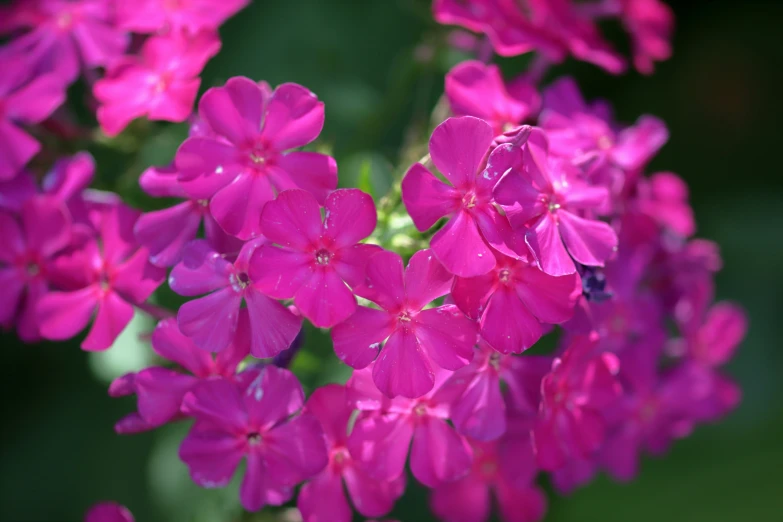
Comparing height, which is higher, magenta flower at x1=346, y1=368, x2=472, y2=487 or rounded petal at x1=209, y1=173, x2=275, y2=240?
rounded petal at x1=209, y1=173, x2=275, y2=240

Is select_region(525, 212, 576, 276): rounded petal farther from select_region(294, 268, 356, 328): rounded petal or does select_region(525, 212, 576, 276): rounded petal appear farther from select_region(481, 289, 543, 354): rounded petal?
select_region(294, 268, 356, 328): rounded petal

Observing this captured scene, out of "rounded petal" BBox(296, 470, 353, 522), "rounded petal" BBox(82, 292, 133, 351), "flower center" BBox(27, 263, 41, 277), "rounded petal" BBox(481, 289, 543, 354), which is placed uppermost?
"rounded petal" BBox(481, 289, 543, 354)

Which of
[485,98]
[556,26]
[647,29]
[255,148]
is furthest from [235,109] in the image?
[647,29]

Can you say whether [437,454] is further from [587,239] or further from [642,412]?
[642,412]

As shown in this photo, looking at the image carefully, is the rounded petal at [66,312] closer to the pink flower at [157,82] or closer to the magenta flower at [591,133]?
the pink flower at [157,82]

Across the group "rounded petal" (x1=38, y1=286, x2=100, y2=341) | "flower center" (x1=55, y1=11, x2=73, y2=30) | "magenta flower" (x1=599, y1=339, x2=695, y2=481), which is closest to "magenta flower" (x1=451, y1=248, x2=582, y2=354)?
"magenta flower" (x1=599, y1=339, x2=695, y2=481)

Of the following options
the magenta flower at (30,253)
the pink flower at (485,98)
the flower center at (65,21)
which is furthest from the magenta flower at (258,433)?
the flower center at (65,21)

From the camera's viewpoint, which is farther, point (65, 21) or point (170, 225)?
point (65, 21)
